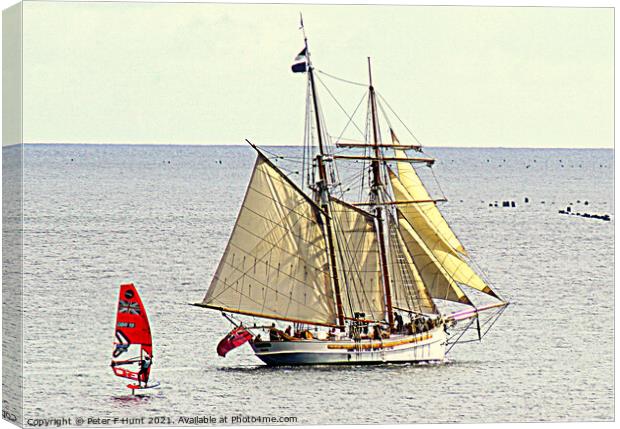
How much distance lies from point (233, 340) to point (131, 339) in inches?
152

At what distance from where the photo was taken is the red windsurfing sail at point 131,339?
5016cm

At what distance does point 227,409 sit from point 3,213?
259 inches

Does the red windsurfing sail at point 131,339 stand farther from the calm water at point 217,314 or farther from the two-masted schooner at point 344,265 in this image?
the two-masted schooner at point 344,265

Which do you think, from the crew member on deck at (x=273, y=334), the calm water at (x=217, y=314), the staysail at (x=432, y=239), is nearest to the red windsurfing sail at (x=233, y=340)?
the calm water at (x=217, y=314)

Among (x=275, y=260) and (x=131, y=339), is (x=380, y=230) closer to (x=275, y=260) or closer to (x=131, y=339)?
(x=275, y=260)

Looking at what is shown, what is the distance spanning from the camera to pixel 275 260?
53625mm

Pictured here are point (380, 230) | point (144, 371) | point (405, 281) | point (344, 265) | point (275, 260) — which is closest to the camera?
point (144, 371)

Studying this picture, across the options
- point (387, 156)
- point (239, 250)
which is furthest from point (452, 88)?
point (239, 250)

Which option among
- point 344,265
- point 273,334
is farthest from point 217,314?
point 344,265

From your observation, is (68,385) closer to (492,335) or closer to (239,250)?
(239,250)

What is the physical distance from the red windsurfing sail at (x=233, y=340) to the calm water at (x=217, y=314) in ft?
1.16

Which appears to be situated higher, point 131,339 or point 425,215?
point 425,215

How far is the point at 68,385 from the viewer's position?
50.0 metres

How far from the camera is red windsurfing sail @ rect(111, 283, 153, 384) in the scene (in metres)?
50.2
